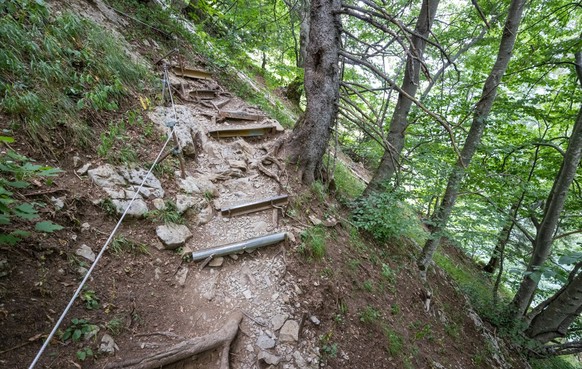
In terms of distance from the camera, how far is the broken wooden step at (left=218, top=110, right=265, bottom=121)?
5.87 meters

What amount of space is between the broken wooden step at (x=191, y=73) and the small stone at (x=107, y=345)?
592cm

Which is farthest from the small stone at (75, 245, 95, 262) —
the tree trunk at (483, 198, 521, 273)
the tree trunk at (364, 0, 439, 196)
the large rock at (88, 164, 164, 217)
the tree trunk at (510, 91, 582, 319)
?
the tree trunk at (483, 198, 521, 273)

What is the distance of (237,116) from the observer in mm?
6000

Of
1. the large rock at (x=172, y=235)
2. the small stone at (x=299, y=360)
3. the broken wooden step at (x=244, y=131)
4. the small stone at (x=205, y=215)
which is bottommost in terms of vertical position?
A: the small stone at (x=299, y=360)

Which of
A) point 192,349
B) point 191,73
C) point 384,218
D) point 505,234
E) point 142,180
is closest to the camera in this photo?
point 192,349

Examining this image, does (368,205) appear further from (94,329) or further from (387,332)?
(94,329)

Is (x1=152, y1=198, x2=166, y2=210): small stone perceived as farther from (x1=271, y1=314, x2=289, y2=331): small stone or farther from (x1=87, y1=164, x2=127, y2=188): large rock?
(x1=271, y1=314, x2=289, y2=331): small stone

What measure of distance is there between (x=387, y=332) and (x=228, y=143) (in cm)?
433

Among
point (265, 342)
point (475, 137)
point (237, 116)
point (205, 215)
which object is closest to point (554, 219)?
point (475, 137)

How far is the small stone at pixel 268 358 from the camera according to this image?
2684 mm

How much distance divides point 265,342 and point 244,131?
411cm

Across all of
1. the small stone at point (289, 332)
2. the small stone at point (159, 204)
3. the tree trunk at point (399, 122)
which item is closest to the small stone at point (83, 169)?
the small stone at point (159, 204)

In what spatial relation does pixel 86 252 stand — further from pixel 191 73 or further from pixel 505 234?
pixel 505 234

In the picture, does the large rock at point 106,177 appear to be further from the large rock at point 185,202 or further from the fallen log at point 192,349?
the fallen log at point 192,349
